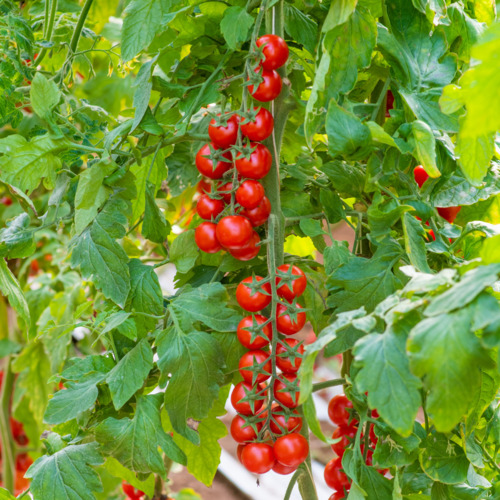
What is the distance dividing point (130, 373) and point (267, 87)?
0.89 ft

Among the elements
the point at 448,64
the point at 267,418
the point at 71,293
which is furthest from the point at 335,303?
the point at 71,293

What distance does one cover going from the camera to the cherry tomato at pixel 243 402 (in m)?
0.51

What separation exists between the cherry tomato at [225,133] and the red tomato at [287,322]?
15 centimetres

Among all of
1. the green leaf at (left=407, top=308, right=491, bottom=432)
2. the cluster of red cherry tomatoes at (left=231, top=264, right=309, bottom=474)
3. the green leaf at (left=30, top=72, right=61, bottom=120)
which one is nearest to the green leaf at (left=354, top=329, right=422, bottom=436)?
the green leaf at (left=407, top=308, right=491, bottom=432)

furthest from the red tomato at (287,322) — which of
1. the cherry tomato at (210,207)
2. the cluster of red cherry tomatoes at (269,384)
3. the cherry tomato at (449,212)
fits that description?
the cherry tomato at (449,212)

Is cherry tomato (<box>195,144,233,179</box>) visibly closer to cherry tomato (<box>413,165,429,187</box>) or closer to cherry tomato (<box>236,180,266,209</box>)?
cherry tomato (<box>236,180,266,209</box>)

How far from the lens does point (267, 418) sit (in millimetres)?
514

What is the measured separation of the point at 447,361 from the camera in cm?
32

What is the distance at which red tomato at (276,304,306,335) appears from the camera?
50 centimetres

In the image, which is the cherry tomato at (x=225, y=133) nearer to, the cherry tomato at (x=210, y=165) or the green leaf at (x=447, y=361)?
the cherry tomato at (x=210, y=165)

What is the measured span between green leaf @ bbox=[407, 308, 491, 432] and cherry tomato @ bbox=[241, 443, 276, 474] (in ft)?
0.70

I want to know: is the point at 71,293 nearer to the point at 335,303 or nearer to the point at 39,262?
the point at 39,262

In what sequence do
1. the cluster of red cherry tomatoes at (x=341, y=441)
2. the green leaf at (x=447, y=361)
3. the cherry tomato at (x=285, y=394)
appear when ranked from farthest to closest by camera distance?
the cluster of red cherry tomatoes at (x=341, y=441) < the cherry tomato at (x=285, y=394) < the green leaf at (x=447, y=361)

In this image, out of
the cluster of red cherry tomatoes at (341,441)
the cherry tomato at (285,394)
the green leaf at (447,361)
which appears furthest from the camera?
the cluster of red cherry tomatoes at (341,441)
